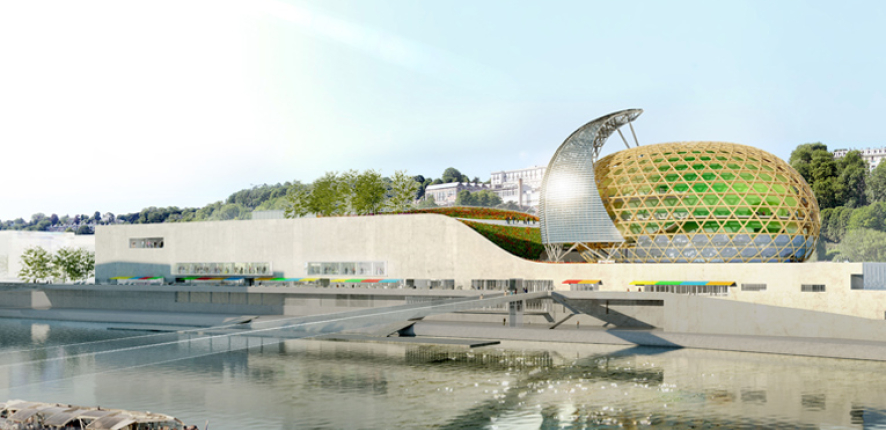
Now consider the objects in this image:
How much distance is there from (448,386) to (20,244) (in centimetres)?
10951

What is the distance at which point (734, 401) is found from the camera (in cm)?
3055

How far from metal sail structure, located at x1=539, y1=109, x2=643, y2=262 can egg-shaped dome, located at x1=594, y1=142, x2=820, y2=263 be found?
4.25ft

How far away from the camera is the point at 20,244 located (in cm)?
12025

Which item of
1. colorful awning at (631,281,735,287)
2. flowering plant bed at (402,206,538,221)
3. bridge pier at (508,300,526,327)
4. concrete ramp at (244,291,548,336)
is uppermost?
flowering plant bed at (402,206,538,221)

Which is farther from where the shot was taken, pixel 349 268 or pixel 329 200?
pixel 329 200

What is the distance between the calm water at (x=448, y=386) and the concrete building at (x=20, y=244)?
295ft

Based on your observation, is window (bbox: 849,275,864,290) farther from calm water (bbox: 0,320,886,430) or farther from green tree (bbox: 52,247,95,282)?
green tree (bbox: 52,247,95,282)

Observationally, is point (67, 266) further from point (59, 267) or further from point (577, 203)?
point (577, 203)

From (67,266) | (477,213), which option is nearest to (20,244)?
(67,266)

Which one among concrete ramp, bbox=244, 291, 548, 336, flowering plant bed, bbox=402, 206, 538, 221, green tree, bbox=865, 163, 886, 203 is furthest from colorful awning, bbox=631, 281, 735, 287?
green tree, bbox=865, 163, 886, 203

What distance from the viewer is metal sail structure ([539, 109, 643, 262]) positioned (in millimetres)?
56781

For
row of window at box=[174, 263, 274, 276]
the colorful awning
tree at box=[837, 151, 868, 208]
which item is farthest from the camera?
tree at box=[837, 151, 868, 208]

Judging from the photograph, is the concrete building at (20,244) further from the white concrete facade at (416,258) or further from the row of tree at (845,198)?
the row of tree at (845,198)

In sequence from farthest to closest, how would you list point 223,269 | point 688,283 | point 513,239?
point 223,269, point 513,239, point 688,283
